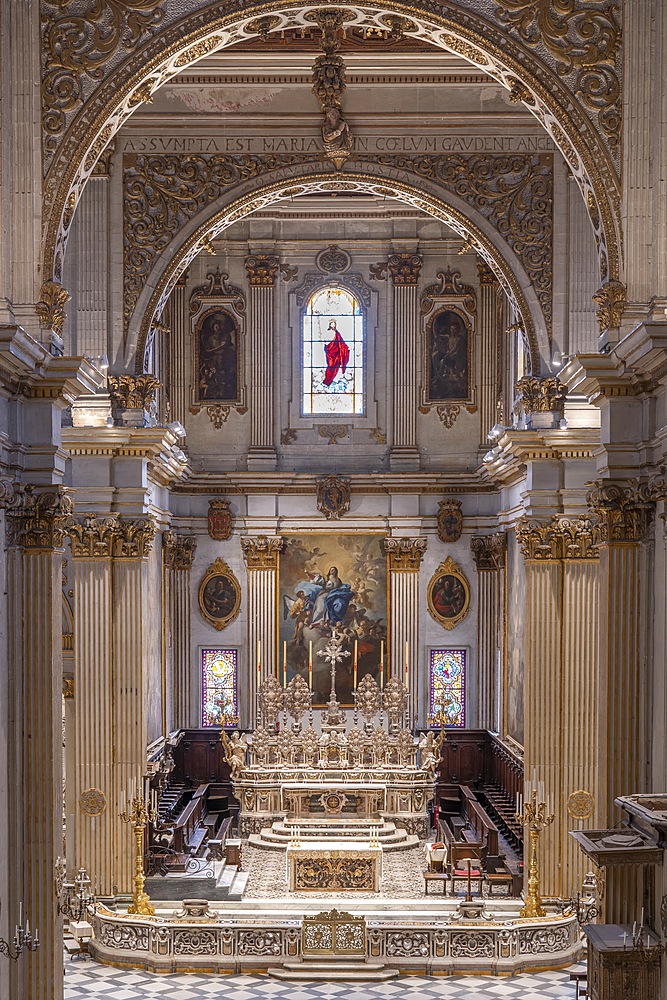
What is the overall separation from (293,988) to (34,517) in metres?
8.18

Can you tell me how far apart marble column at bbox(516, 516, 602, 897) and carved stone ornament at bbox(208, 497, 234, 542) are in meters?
11.9

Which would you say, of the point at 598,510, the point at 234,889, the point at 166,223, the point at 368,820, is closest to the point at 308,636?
the point at 368,820

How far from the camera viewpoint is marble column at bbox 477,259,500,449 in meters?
30.9

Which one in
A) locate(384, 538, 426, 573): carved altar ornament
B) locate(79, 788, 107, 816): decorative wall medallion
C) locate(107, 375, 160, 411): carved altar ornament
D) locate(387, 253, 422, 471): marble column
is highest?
locate(387, 253, 422, 471): marble column

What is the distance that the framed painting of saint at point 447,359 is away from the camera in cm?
3142

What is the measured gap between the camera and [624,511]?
1370 centimetres

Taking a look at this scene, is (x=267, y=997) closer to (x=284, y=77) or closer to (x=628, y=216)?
(x=628, y=216)

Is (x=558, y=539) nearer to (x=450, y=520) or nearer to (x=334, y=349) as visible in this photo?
(x=450, y=520)

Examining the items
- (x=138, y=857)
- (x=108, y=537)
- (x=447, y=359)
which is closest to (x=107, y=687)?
(x=108, y=537)

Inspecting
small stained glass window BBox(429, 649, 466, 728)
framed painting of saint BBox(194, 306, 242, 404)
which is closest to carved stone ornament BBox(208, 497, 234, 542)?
framed painting of saint BBox(194, 306, 242, 404)

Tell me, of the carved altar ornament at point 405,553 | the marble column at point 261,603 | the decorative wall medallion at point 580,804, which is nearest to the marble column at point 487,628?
the carved altar ornament at point 405,553

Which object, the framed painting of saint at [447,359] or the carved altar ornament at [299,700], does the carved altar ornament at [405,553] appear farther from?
the carved altar ornament at [299,700]

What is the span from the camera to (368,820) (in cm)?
2508

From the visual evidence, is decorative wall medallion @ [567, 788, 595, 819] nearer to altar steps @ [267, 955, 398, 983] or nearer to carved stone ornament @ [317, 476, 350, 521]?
altar steps @ [267, 955, 398, 983]
